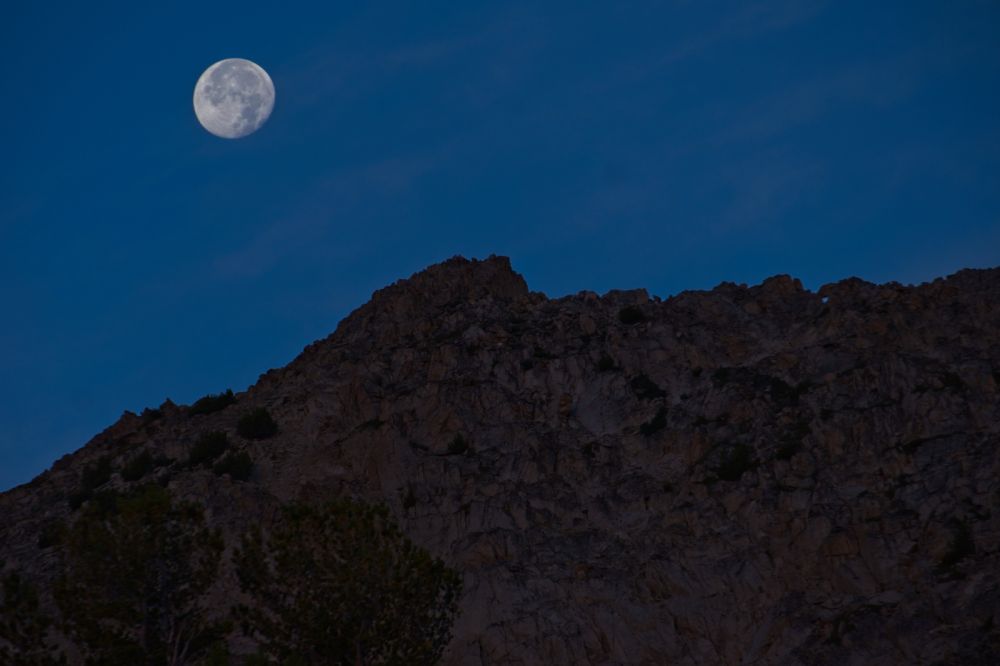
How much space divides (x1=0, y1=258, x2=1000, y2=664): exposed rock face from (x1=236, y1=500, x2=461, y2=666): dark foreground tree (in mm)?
12262

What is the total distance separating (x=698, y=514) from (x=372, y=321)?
29.9 metres

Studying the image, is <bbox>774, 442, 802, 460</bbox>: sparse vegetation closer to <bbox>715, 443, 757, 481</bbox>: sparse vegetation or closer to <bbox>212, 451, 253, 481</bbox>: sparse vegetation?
<bbox>715, 443, 757, 481</bbox>: sparse vegetation

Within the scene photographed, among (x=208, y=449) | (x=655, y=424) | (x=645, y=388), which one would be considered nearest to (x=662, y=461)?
(x=655, y=424)

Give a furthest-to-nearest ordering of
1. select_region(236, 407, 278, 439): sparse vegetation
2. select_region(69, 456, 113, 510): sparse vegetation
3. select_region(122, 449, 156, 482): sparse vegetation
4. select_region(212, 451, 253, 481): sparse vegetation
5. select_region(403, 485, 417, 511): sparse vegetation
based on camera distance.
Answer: select_region(236, 407, 278, 439): sparse vegetation < select_region(122, 449, 156, 482): sparse vegetation < select_region(69, 456, 113, 510): sparse vegetation < select_region(212, 451, 253, 481): sparse vegetation < select_region(403, 485, 417, 511): sparse vegetation

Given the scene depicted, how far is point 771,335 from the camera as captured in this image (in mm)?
69188

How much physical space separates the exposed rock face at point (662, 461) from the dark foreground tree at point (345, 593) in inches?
483

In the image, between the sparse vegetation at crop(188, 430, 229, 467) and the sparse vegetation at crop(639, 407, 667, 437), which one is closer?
the sparse vegetation at crop(639, 407, 667, 437)

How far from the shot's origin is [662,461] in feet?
200

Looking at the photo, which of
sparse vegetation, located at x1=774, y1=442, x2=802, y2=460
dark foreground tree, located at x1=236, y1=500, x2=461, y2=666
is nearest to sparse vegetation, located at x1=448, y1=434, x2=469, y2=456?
sparse vegetation, located at x1=774, y1=442, x2=802, y2=460

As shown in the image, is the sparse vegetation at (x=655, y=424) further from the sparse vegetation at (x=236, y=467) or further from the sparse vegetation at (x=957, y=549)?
the sparse vegetation at (x=236, y=467)

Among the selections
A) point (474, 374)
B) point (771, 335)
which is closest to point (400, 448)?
point (474, 374)

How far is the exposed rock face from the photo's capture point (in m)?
50.8

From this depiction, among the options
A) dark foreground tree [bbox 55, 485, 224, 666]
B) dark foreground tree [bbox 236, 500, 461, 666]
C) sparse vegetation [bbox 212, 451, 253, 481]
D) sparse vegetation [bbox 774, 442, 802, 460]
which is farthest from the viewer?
sparse vegetation [bbox 212, 451, 253, 481]

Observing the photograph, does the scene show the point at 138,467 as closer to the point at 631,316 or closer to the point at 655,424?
the point at 655,424
